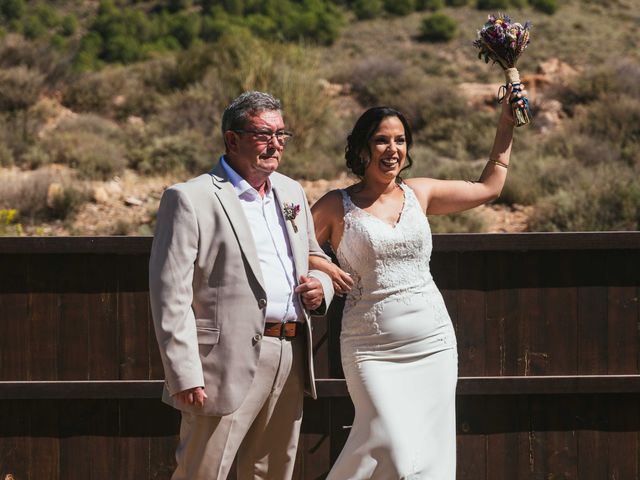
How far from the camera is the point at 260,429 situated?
13.5ft

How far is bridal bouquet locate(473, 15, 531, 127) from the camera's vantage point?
4.67m

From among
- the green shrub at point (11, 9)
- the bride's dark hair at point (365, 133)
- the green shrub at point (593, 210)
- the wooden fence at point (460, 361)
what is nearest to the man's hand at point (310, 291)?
the bride's dark hair at point (365, 133)

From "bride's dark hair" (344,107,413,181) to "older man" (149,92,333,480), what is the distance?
530 millimetres

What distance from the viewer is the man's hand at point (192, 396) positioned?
12.4 ft

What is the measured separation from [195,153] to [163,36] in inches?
788

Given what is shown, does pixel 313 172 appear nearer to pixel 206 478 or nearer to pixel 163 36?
pixel 206 478

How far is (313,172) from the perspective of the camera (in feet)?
52.3

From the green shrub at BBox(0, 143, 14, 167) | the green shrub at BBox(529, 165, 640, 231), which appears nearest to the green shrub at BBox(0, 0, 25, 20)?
the green shrub at BBox(0, 143, 14, 167)

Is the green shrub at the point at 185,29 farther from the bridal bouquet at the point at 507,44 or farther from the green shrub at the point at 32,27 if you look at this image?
the bridal bouquet at the point at 507,44

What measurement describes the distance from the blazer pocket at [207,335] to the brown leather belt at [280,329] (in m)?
0.20

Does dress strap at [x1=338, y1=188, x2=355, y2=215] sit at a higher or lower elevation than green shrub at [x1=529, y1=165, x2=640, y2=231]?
higher

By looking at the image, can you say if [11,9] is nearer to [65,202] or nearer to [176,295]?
[65,202]

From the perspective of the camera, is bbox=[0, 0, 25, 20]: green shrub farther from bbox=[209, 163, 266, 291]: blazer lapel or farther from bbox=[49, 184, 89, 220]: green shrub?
bbox=[209, 163, 266, 291]: blazer lapel

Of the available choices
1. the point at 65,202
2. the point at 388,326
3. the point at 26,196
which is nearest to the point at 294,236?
the point at 388,326
